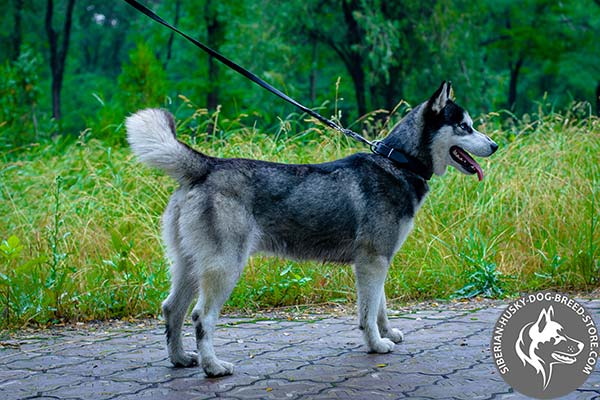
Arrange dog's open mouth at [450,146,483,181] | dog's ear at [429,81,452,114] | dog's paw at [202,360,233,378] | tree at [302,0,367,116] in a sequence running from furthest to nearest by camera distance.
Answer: tree at [302,0,367,116] < dog's open mouth at [450,146,483,181] < dog's ear at [429,81,452,114] < dog's paw at [202,360,233,378]

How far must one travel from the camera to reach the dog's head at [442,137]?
5.14 meters

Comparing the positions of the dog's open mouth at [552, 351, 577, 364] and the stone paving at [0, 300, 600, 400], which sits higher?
the dog's open mouth at [552, 351, 577, 364]

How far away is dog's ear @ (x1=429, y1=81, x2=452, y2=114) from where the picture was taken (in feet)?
16.7

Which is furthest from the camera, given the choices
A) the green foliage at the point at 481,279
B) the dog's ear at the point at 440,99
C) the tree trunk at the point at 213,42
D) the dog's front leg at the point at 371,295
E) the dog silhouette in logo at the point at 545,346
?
the tree trunk at the point at 213,42

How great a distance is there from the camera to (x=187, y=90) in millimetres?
28328

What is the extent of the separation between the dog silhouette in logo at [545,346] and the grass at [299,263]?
2277 millimetres

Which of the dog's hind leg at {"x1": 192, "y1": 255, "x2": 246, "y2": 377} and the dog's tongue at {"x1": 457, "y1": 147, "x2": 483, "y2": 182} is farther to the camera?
the dog's tongue at {"x1": 457, "y1": 147, "x2": 483, "y2": 182}

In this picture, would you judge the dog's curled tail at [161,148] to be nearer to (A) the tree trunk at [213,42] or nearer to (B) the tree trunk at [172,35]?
(A) the tree trunk at [213,42]

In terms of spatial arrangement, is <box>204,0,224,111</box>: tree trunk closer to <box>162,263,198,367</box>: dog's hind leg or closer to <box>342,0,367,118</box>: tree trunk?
<box>342,0,367,118</box>: tree trunk

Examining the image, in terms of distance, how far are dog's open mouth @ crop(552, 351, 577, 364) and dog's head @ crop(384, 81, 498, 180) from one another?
52.2 inches

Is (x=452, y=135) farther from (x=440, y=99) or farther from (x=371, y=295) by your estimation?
(x=371, y=295)

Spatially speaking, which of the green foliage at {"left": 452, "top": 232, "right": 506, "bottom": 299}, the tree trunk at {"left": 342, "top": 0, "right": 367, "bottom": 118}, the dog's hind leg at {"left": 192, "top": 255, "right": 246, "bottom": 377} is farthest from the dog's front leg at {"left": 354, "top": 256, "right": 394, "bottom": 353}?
the tree trunk at {"left": 342, "top": 0, "right": 367, "bottom": 118}

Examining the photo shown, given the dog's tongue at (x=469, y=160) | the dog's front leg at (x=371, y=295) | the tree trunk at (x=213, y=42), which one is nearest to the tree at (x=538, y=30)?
the tree trunk at (x=213, y=42)

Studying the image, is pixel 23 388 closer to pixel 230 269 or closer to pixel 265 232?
pixel 230 269
